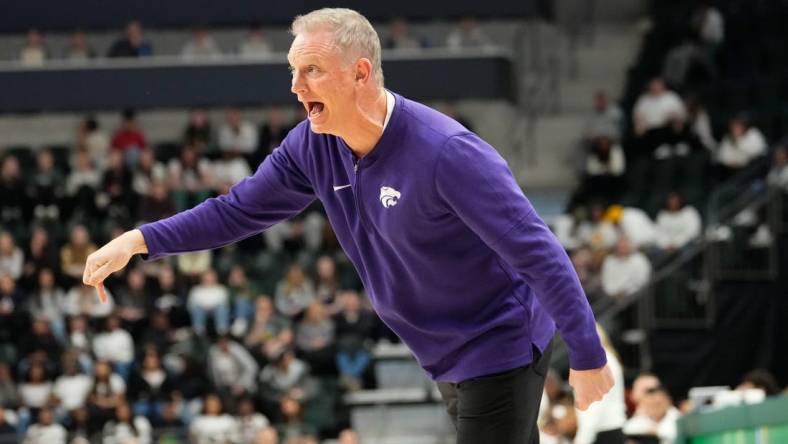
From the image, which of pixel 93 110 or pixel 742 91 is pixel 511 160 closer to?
pixel 742 91

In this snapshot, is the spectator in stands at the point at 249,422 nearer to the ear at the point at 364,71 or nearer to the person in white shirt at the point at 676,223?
the person in white shirt at the point at 676,223

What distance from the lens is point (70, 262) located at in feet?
57.9

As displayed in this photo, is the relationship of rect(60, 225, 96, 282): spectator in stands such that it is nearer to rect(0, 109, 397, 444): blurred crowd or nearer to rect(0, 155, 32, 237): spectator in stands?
rect(0, 109, 397, 444): blurred crowd

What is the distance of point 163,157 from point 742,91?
800 centimetres

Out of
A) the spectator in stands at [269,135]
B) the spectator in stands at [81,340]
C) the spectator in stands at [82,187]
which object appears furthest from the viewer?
the spectator in stands at [269,135]

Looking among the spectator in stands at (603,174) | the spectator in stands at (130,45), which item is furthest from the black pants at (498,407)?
the spectator in stands at (130,45)

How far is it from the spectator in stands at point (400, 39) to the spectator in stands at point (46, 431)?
26.9ft

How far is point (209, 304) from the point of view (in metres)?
17.0

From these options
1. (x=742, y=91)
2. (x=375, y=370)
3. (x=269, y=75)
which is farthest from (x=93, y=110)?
(x=742, y=91)

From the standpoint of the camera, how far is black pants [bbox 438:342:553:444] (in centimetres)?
435

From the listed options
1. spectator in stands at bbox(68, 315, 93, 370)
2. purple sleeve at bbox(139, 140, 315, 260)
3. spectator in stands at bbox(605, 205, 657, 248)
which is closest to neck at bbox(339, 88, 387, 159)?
purple sleeve at bbox(139, 140, 315, 260)

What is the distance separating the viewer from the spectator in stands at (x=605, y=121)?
67.8 feet

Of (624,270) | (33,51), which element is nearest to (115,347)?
(624,270)

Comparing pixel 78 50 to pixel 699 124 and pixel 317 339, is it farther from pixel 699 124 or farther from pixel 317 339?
pixel 699 124
